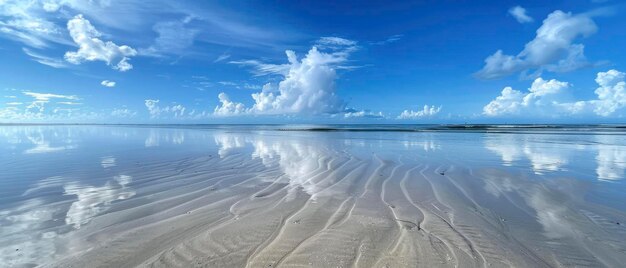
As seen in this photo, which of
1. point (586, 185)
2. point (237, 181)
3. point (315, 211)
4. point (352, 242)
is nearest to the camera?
point (352, 242)

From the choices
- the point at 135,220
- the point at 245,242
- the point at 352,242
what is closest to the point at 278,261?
the point at 245,242

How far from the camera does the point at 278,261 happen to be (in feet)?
12.8

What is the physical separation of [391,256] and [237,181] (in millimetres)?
6119

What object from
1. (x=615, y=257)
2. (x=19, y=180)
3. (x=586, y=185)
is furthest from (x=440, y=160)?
(x=19, y=180)

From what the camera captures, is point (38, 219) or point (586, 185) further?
point (586, 185)

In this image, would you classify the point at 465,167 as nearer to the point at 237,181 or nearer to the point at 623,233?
the point at 623,233

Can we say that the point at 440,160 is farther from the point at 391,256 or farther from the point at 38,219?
the point at 38,219

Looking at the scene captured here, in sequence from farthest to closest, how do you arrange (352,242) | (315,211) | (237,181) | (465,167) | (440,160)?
1. (440,160)
2. (465,167)
3. (237,181)
4. (315,211)
5. (352,242)

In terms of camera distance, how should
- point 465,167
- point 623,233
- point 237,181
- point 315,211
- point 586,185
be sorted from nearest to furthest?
point 623,233 < point 315,211 < point 586,185 < point 237,181 < point 465,167

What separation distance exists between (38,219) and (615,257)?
9190mm

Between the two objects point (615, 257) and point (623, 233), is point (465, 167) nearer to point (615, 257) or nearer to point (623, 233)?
point (623, 233)

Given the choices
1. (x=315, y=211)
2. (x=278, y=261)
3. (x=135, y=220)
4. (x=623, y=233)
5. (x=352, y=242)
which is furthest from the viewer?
(x=315, y=211)

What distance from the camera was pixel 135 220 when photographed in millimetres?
5504

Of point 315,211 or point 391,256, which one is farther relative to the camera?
point 315,211
